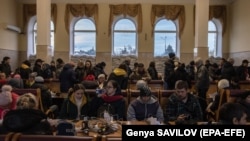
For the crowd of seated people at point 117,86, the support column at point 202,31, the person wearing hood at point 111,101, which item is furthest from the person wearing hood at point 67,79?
the support column at point 202,31

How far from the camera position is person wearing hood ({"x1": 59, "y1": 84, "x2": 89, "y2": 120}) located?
17.8 ft

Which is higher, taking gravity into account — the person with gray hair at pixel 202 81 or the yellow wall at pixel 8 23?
the yellow wall at pixel 8 23

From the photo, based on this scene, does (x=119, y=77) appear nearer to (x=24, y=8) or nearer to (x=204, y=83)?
(x=204, y=83)

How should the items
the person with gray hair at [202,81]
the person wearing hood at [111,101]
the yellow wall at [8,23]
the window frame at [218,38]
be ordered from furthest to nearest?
1. the window frame at [218,38]
2. the yellow wall at [8,23]
3. the person with gray hair at [202,81]
4. the person wearing hood at [111,101]

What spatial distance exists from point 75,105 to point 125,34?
12400mm

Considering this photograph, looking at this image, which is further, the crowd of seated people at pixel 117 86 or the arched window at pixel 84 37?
the arched window at pixel 84 37

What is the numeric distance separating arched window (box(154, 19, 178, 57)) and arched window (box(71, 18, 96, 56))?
326cm

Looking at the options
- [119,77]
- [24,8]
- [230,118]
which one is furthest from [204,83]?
[24,8]

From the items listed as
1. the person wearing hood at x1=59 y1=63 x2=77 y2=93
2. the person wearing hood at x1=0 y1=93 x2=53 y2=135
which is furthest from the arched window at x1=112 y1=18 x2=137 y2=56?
the person wearing hood at x1=0 y1=93 x2=53 y2=135

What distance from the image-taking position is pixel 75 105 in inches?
215

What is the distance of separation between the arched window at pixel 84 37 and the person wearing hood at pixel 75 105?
12.1 m

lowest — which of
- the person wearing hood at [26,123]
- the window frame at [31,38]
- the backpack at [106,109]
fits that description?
the backpack at [106,109]

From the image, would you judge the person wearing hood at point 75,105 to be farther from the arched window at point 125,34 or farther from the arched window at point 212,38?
the arched window at point 212,38

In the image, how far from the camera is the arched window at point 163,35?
17445mm
